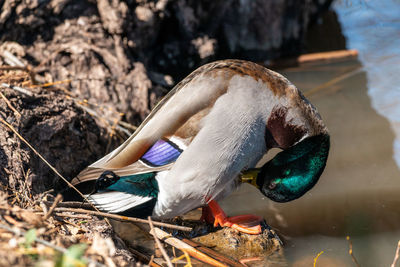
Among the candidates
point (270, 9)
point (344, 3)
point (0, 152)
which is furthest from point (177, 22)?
point (344, 3)

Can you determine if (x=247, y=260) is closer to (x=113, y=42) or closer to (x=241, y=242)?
(x=241, y=242)

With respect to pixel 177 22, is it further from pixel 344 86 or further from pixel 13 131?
pixel 13 131

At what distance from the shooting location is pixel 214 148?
3.12 m

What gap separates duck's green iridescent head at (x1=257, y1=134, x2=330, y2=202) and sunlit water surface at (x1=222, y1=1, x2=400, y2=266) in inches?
15.1

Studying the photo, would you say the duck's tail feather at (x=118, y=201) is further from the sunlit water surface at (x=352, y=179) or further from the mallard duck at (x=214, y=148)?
the sunlit water surface at (x=352, y=179)

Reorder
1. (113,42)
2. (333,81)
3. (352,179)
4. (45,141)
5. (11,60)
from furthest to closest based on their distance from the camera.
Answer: (333,81), (113,42), (11,60), (352,179), (45,141)

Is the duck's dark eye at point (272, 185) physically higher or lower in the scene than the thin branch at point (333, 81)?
higher

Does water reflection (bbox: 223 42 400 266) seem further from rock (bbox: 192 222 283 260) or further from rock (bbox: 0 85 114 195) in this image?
rock (bbox: 0 85 114 195)

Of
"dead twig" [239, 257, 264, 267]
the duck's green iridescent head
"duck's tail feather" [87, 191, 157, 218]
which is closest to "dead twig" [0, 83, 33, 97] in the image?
"duck's tail feather" [87, 191, 157, 218]

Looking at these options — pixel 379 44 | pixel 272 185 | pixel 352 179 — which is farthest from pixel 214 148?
pixel 379 44

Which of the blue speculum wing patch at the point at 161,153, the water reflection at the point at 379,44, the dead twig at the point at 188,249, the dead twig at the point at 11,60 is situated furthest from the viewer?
the water reflection at the point at 379,44

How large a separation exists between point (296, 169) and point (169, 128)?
876mm

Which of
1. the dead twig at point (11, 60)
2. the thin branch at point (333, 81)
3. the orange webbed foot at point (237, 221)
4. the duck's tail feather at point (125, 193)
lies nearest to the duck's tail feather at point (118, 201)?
the duck's tail feather at point (125, 193)

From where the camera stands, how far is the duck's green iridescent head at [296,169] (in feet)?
10.8
